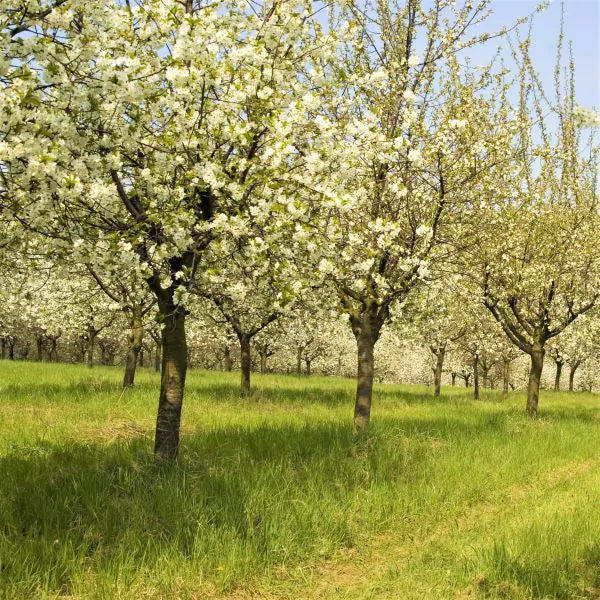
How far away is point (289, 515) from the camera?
271 inches

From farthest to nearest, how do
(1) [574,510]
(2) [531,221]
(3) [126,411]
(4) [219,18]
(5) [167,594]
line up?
(2) [531,221] < (3) [126,411] < (1) [574,510] < (4) [219,18] < (5) [167,594]

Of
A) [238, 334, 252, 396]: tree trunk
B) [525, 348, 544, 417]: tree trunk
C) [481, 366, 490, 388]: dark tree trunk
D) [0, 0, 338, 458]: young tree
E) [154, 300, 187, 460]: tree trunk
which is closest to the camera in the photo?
[0, 0, 338, 458]: young tree

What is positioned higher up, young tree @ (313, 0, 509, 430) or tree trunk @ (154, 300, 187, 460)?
young tree @ (313, 0, 509, 430)

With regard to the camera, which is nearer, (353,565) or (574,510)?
(353,565)

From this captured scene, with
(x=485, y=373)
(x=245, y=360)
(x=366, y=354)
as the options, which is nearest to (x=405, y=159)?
(x=366, y=354)

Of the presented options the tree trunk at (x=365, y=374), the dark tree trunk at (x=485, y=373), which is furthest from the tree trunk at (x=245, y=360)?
the dark tree trunk at (x=485, y=373)

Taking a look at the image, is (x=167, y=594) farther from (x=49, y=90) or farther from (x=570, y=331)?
(x=570, y=331)

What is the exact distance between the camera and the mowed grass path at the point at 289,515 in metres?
5.56

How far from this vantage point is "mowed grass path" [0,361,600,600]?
556 centimetres

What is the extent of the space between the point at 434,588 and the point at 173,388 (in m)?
4.60

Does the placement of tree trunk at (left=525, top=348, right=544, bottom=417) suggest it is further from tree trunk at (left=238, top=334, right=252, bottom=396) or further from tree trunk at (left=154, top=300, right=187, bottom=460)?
tree trunk at (left=154, top=300, right=187, bottom=460)

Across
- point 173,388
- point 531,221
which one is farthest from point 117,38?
point 531,221

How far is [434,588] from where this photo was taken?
18.6 feet

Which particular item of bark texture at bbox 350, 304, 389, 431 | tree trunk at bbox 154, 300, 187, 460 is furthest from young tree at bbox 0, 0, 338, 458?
bark texture at bbox 350, 304, 389, 431
